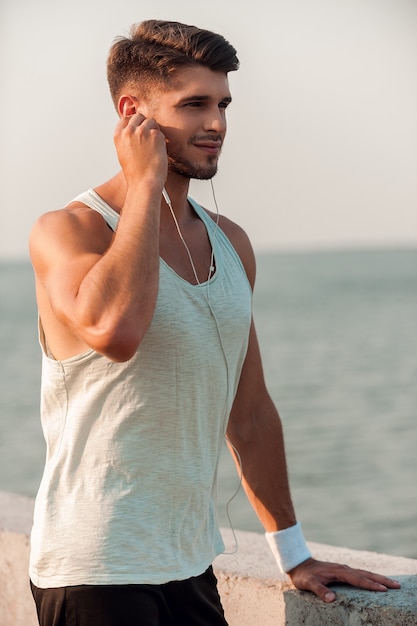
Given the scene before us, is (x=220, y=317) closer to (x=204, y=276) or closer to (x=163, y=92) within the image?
(x=204, y=276)

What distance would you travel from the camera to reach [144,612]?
7.85 feet

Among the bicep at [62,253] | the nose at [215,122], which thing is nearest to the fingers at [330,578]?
the bicep at [62,253]

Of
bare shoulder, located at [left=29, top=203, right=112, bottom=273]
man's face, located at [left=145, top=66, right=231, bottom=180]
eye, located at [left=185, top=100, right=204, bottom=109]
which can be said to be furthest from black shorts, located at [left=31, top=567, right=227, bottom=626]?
eye, located at [left=185, top=100, right=204, bottom=109]

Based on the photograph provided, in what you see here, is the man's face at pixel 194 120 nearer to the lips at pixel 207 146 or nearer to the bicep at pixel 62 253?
the lips at pixel 207 146

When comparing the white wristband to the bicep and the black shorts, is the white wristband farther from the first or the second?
the bicep

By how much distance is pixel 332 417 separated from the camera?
50.2 feet

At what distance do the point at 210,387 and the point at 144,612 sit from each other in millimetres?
551

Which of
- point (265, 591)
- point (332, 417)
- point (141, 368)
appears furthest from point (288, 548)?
point (332, 417)

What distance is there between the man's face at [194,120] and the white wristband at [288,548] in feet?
3.38

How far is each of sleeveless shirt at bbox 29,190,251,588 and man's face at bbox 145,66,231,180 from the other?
0.27 m

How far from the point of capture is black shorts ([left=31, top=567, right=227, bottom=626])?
93.5 inches

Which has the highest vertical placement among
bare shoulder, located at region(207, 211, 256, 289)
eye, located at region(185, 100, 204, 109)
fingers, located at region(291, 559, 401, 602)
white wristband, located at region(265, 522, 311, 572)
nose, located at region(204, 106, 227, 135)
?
eye, located at region(185, 100, 204, 109)

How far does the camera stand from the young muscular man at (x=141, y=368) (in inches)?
92.0

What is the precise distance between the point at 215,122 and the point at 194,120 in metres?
0.06
